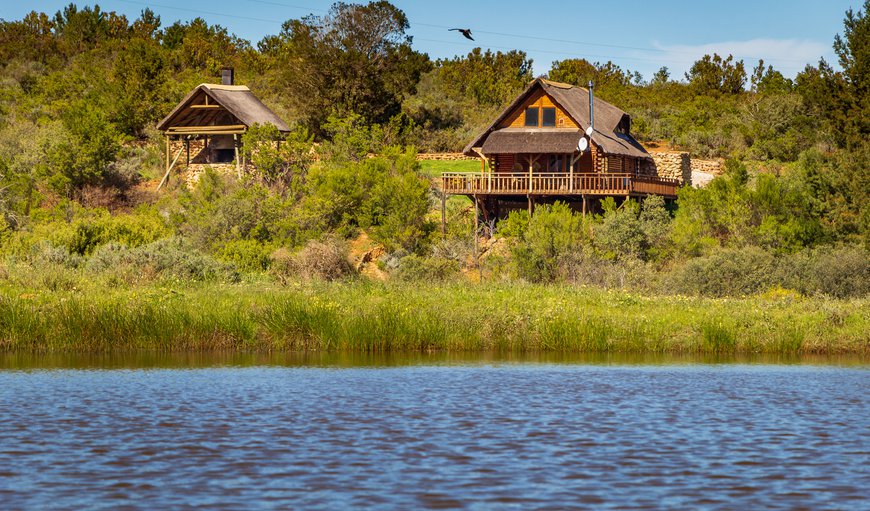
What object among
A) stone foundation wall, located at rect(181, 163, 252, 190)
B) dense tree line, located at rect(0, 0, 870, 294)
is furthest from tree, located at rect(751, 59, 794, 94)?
stone foundation wall, located at rect(181, 163, 252, 190)

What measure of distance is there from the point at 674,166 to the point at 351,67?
17.7m

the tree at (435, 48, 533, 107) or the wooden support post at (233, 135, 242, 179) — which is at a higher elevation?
the tree at (435, 48, 533, 107)

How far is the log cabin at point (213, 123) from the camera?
195 feet

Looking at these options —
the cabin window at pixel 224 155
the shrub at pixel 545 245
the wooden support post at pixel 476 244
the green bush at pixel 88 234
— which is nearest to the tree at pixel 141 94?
the cabin window at pixel 224 155

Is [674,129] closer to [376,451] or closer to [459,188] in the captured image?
[459,188]

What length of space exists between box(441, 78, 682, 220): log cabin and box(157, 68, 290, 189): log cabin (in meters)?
11.1

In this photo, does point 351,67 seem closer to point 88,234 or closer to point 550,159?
point 550,159

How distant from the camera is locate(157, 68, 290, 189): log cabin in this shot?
59562mm

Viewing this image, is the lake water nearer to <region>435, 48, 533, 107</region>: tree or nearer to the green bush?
the green bush

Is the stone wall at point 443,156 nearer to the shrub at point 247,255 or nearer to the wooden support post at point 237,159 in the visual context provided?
the wooden support post at point 237,159

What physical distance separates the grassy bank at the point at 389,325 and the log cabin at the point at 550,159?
68.8ft

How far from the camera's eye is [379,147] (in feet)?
191

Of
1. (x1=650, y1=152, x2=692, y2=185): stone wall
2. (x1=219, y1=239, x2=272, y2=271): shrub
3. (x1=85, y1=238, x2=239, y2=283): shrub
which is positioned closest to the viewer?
(x1=85, y1=238, x2=239, y2=283): shrub

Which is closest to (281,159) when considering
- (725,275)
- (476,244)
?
(476,244)
